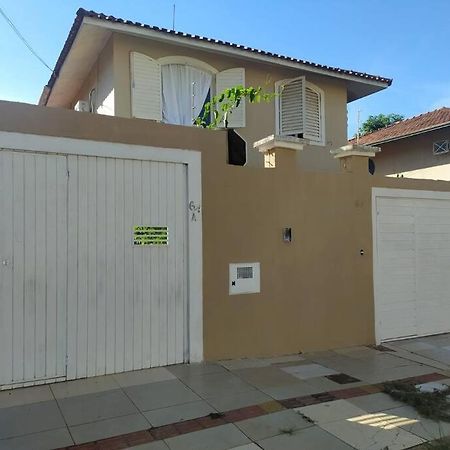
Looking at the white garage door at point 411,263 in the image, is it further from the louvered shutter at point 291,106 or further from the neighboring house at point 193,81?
the louvered shutter at point 291,106

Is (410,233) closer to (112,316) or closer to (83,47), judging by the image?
(112,316)

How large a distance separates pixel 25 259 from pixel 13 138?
1242mm

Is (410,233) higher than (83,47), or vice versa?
(83,47)

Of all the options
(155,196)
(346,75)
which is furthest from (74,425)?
(346,75)

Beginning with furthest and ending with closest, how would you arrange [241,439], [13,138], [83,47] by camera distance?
[83,47] → [13,138] → [241,439]

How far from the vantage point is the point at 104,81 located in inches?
377

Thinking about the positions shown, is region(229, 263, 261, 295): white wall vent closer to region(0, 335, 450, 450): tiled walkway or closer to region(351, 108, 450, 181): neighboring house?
region(0, 335, 450, 450): tiled walkway

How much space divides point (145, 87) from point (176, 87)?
761 mm

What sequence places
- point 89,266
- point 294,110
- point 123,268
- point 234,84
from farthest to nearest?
1. point 294,110
2. point 234,84
3. point 123,268
4. point 89,266

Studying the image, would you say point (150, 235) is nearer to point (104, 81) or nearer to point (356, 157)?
point (356, 157)

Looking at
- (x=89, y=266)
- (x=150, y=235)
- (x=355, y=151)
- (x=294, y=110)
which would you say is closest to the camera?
(x=89, y=266)

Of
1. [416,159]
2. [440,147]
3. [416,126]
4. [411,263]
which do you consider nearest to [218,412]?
[411,263]

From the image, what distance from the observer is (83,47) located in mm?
9445

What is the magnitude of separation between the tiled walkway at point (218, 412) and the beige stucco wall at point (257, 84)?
17.5 feet
